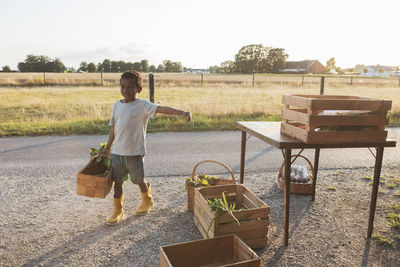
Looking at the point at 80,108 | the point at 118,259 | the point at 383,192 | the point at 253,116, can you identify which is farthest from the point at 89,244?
the point at 80,108

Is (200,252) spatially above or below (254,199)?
below

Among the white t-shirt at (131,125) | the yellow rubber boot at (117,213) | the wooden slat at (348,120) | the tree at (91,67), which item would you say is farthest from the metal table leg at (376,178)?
the tree at (91,67)

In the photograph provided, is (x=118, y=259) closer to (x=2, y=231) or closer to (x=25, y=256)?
(x=25, y=256)

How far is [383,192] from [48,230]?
4652 mm

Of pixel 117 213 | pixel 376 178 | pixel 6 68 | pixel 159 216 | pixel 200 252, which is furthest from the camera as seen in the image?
pixel 6 68

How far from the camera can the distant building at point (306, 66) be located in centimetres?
9850

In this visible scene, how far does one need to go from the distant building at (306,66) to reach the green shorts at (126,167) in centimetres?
9891

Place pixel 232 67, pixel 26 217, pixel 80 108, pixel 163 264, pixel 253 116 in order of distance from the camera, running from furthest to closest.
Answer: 1. pixel 232 67
2. pixel 80 108
3. pixel 253 116
4. pixel 26 217
5. pixel 163 264

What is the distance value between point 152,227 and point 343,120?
7.77 feet

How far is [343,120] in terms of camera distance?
3166mm

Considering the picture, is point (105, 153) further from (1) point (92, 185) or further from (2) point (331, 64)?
(2) point (331, 64)

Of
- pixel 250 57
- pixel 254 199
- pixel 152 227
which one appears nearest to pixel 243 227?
pixel 254 199

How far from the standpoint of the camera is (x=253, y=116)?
11.5m

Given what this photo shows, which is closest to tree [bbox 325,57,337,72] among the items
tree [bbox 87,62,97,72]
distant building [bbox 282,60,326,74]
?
distant building [bbox 282,60,326,74]
